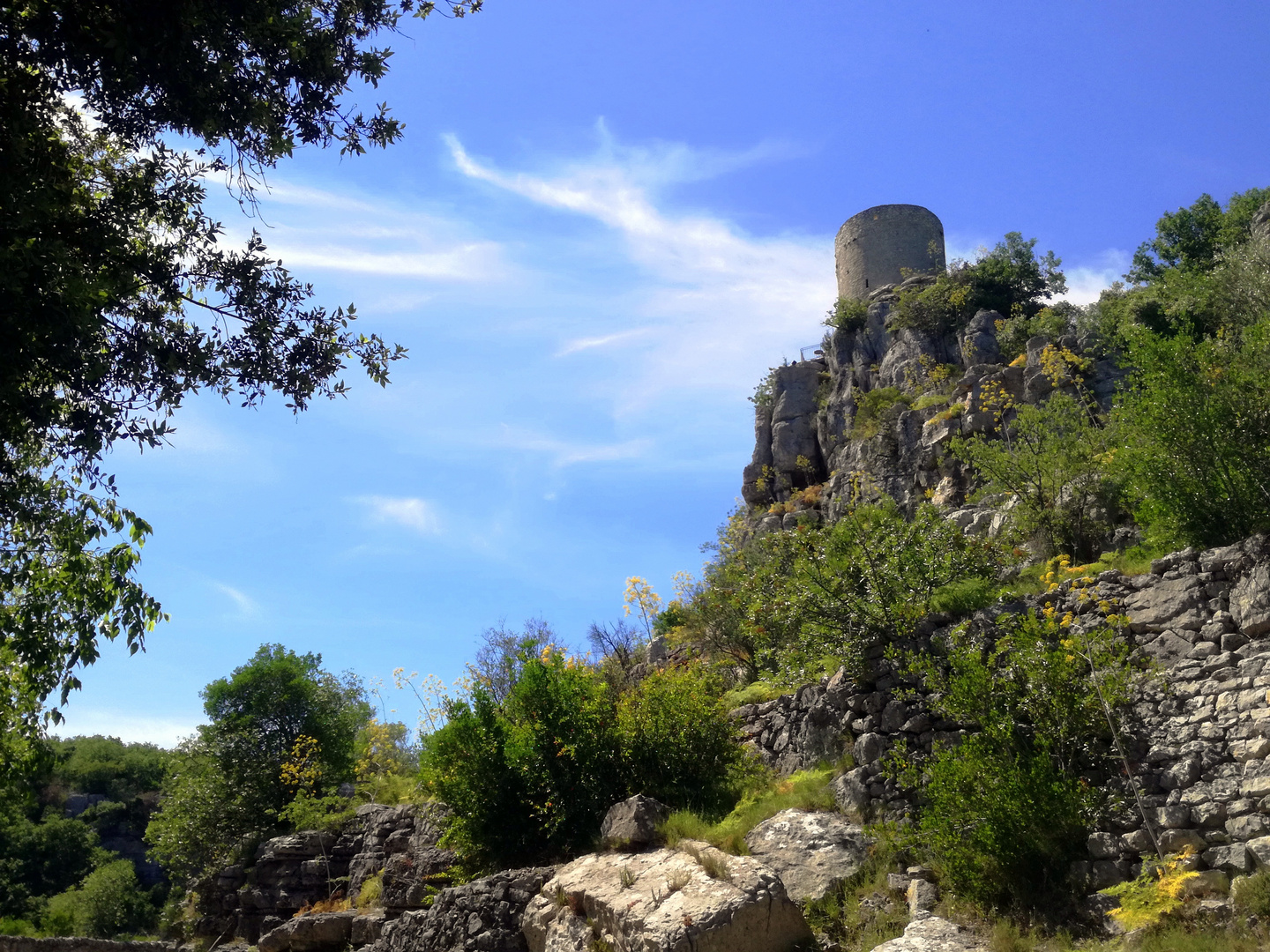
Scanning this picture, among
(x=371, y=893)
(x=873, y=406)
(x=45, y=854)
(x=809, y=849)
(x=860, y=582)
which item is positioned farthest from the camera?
(x=45, y=854)

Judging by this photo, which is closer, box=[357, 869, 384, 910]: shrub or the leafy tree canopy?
box=[357, 869, 384, 910]: shrub

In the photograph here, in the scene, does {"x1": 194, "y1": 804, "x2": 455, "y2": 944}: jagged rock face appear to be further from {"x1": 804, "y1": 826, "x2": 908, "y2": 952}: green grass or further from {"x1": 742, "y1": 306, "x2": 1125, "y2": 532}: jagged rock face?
→ {"x1": 742, "y1": 306, "x2": 1125, "y2": 532}: jagged rock face

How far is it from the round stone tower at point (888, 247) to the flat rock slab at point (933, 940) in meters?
31.4

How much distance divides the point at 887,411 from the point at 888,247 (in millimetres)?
11939

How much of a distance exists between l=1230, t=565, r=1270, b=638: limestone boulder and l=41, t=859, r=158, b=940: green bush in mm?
38530

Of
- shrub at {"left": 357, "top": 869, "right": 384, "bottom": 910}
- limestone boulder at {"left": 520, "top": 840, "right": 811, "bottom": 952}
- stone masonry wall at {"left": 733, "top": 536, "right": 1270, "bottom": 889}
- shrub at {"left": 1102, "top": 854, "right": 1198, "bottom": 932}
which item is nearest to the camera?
shrub at {"left": 1102, "top": 854, "right": 1198, "bottom": 932}

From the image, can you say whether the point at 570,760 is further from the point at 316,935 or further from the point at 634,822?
the point at 316,935

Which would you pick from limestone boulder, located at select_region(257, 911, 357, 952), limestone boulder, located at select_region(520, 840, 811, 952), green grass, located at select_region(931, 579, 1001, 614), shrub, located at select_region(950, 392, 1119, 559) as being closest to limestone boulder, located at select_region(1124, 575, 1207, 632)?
green grass, located at select_region(931, 579, 1001, 614)

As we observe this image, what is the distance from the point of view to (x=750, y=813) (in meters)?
11.3

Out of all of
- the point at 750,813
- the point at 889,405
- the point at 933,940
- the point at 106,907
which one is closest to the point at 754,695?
the point at 750,813

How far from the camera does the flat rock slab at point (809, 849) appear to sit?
9.67 metres

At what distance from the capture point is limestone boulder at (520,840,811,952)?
8.76 m

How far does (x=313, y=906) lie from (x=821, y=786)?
12351 mm

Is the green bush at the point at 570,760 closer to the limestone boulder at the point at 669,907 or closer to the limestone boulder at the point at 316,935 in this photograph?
the limestone boulder at the point at 669,907
